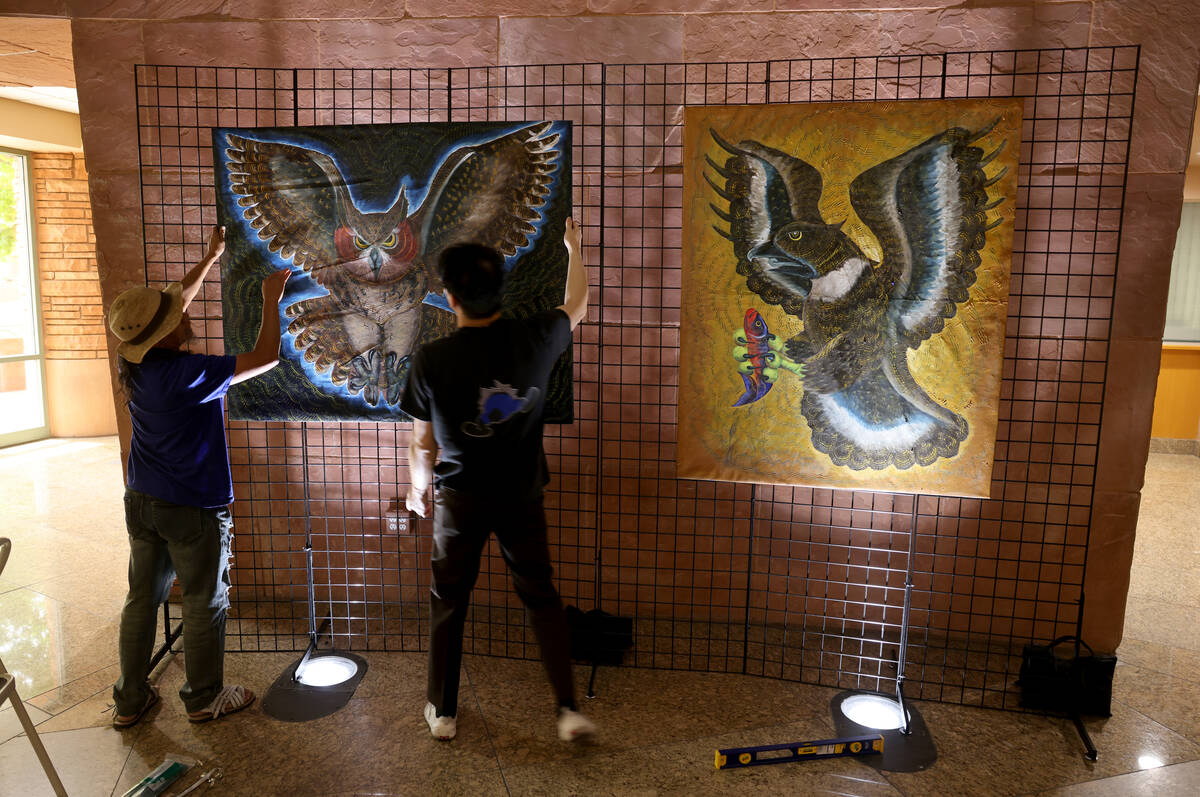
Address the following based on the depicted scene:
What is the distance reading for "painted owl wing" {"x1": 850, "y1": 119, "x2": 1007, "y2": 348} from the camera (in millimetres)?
2457

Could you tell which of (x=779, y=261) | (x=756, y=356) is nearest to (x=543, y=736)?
(x=756, y=356)

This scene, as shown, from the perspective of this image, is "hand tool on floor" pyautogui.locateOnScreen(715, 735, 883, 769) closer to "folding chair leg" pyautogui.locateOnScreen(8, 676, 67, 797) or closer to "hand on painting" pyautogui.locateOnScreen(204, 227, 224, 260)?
"folding chair leg" pyautogui.locateOnScreen(8, 676, 67, 797)

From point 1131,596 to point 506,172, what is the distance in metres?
3.51

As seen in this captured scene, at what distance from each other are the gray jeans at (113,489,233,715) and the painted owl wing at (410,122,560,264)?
1.19 m

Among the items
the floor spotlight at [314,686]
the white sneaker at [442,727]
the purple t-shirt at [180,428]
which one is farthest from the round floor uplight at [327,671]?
the purple t-shirt at [180,428]

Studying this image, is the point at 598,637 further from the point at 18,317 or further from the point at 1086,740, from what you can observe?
the point at 18,317

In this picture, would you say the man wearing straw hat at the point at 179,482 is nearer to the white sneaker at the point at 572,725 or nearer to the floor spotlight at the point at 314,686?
the floor spotlight at the point at 314,686

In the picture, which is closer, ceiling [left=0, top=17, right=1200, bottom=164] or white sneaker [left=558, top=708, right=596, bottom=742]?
white sneaker [left=558, top=708, right=596, bottom=742]

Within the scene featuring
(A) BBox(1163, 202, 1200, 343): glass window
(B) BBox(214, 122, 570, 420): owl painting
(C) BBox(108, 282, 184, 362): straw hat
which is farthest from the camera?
(A) BBox(1163, 202, 1200, 343): glass window

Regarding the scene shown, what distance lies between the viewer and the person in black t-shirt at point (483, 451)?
2.31 m

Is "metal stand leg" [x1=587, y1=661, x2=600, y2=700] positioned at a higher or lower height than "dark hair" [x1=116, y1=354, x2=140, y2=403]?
lower

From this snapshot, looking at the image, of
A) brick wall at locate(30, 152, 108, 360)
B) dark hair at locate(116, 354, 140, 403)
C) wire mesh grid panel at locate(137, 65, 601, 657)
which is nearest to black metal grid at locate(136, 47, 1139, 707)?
wire mesh grid panel at locate(137, 65, 601, 657)

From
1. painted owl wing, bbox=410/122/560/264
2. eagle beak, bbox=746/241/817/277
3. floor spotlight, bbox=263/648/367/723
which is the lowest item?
floor spotlight, bbox=263/648/367/723

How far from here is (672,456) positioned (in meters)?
3.30
